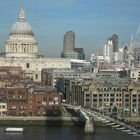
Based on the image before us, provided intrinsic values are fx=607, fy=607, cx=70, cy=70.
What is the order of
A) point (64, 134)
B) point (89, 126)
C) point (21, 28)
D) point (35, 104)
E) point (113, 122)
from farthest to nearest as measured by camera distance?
point (21, 28) < point (35, 104) < point (89, 126) < point (113, 122) < point (64, 134)

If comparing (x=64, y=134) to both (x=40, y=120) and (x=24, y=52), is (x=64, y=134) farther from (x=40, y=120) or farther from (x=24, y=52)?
(x=24, y=52)

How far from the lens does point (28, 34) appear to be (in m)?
67.9

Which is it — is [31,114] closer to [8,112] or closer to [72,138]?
[8,112]

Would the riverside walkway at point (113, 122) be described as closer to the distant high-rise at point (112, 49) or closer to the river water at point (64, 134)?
the river water at point (64, 134)

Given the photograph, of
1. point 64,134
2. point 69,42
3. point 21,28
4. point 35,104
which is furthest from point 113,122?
point 69,42

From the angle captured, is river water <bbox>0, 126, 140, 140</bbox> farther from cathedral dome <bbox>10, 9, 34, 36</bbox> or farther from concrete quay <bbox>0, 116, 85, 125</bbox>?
cathedral dome <bbox>10, 9, 34, 36</bbox>

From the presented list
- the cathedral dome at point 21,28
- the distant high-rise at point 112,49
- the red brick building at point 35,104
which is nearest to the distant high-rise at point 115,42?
the distant high-rise at point 112,49

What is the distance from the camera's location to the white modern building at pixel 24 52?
64938 millimetres

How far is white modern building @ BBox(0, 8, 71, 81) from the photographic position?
213 ft

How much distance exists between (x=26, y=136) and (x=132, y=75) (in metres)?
30.7

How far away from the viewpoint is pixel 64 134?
92.3ft

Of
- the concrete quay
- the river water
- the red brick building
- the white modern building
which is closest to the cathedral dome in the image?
the white modern building

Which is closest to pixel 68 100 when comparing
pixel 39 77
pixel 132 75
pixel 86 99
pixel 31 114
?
pixel 86 99

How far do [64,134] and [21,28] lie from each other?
4123 cm
